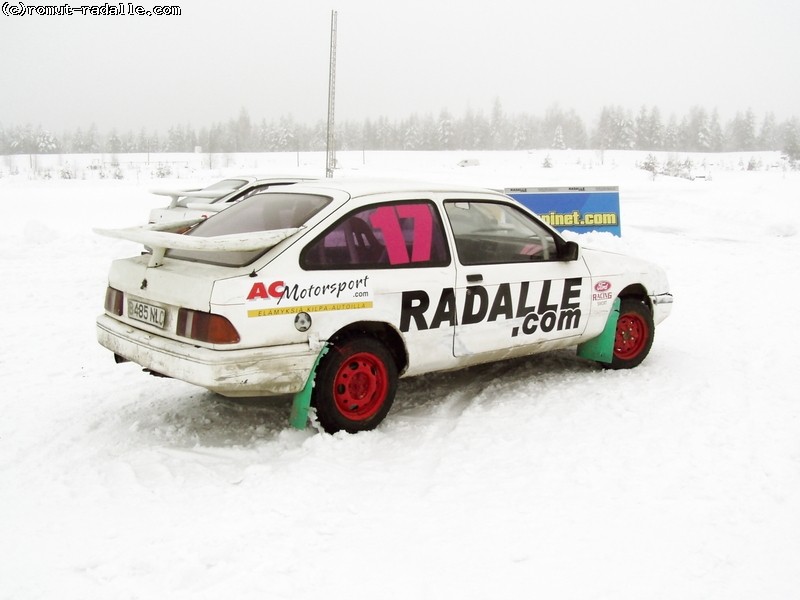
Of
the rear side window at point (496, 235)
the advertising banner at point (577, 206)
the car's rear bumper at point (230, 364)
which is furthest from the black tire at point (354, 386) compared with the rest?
the advertising banner at point (577, 206)

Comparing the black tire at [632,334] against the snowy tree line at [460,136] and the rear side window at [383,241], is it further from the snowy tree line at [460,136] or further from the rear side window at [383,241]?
the snowy tree line at [460,136]

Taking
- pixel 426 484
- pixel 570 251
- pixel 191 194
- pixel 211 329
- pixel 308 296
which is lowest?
pixel 426 484

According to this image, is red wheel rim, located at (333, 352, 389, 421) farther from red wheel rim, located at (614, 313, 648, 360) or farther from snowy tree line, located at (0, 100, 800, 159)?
snowy tree line, located at (0, 100, 800, 159)

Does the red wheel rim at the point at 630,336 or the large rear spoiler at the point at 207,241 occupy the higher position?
the large rear spoiler at the point at 207,241

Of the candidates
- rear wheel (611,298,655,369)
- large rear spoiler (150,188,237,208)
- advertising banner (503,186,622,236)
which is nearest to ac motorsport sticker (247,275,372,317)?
rear wheel (611,298,655,369)

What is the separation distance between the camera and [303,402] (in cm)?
429

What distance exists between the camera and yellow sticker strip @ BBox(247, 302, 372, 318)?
400cm

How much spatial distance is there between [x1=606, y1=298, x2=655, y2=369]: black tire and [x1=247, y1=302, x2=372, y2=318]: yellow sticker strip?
102 inches

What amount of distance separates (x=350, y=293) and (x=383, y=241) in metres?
0.48

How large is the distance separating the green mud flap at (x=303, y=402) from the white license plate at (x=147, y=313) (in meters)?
0.94

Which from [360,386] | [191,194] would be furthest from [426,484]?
[191,194]

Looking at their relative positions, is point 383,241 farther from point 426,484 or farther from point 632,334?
point 632,334

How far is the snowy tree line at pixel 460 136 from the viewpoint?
9450 cm

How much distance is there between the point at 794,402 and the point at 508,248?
2.33 m
